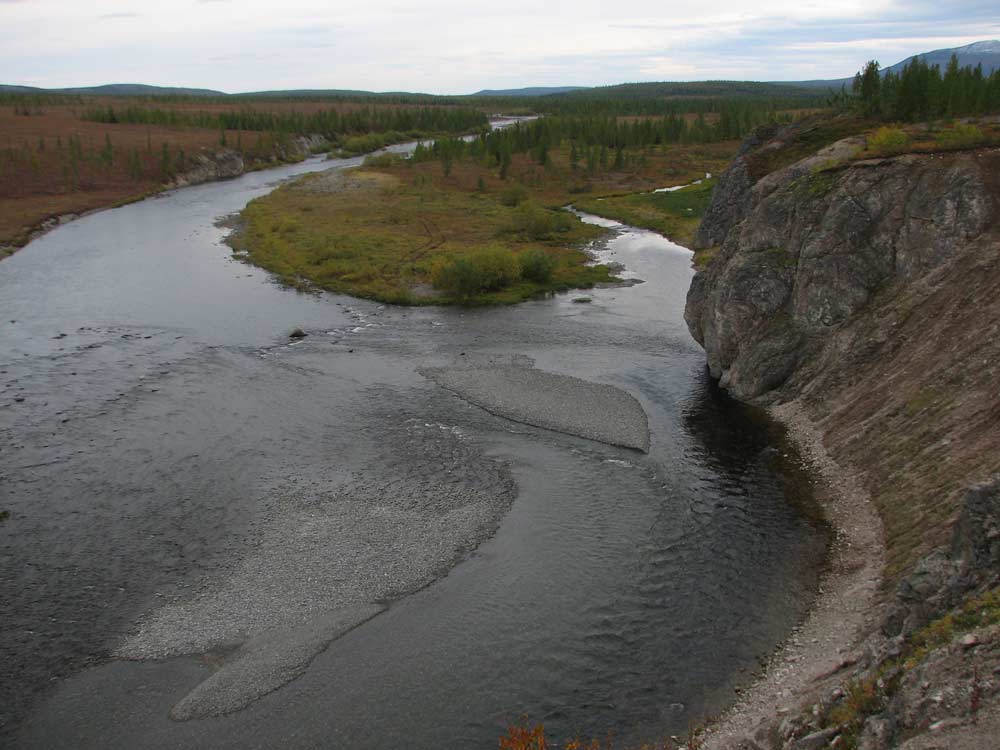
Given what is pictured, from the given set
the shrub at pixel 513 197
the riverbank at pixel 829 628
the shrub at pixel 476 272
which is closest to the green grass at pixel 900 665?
the riverbank at pixel 829 628

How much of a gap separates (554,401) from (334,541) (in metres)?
18.5

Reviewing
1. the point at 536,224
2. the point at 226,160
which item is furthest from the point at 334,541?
the point at 226,160

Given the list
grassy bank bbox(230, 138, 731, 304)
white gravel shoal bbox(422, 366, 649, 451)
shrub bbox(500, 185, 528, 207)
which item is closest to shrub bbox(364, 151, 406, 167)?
grassy bank bbox(230, 138, 731, 304)

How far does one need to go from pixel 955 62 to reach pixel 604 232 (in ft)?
133

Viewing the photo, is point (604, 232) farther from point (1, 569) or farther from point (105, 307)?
point (1, 569)

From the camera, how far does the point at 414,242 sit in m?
92.2

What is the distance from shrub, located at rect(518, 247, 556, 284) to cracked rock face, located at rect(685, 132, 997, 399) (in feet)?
85.3

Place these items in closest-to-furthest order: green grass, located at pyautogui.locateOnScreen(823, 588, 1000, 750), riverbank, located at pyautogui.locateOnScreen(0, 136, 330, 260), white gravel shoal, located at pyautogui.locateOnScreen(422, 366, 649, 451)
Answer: green grass, located at pyautogui.locateOnScreen(823, 588, 1000, 750) → white gravel shoal, located at pyautogui.locateOnScreen(422, 366, 649, 451) → riverbank, located at pyautogui.locateOnScreen(0, 136, 330, 260)

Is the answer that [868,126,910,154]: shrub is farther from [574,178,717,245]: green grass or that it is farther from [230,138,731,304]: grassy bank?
[574,178,717,245]: green grass

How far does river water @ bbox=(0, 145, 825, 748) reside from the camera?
2548 cm

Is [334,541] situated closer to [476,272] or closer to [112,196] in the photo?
[476,272]

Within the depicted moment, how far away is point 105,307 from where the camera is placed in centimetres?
6894

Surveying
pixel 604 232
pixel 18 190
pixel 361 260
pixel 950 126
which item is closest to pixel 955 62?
pixel 950 126

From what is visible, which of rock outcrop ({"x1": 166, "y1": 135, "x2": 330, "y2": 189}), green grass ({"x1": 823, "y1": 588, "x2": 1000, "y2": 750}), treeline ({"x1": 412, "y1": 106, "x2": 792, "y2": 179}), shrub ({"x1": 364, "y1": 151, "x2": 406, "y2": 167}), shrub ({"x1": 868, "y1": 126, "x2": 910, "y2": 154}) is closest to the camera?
green grass ({"x1": 823, "y1": 588, "x2": 1000, "y2": 750})
